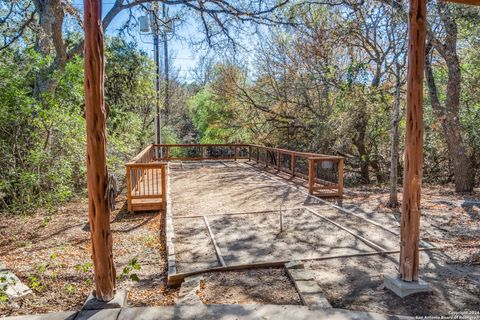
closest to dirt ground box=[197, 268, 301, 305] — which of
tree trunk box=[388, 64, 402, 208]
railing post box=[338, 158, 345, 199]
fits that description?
tree trunk box=[388, 64, 402, 208]

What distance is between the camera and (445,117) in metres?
7.64

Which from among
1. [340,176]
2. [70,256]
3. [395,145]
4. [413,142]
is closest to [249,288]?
[413,142]

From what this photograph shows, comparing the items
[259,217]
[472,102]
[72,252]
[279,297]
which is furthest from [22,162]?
[472,102]

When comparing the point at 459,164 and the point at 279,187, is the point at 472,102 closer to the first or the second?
the point at 459,164

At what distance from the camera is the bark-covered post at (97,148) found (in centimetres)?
262

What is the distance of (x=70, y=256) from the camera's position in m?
4.36

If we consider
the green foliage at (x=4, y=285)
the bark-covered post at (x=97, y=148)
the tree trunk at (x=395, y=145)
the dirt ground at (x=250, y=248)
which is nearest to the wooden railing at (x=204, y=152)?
the dirt ground at (x=250, y=248)

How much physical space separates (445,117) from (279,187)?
4.03 m

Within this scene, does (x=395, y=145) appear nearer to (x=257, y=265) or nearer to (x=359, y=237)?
(x=359, y=237)

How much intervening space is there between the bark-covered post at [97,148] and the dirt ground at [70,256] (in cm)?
40

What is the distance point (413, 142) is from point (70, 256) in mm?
4127

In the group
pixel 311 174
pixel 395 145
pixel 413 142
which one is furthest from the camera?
pixel 311 174

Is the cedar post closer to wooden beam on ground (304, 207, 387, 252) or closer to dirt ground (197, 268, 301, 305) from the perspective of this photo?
dirt ground (197, 268, 301, 305)

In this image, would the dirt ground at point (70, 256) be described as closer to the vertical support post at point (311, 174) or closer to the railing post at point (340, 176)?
the vertical support post at point (311, 174)
